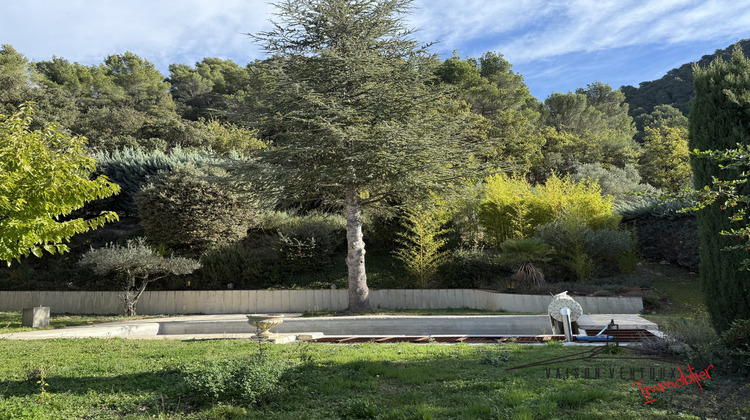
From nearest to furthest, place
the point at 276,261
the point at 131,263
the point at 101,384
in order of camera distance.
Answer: the point at 101,384 → the point at 131,263 → the point at 276,261

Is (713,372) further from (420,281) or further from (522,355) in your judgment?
(420,281)

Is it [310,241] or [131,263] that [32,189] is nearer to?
[131,263]

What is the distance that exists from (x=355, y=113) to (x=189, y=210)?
25.3 ft

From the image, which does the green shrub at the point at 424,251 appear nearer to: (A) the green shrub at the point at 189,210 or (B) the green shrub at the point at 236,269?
(B) the green shrub at the point at 236,269

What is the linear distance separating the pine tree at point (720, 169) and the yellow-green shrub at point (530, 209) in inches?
380

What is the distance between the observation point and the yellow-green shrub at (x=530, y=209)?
54.0 feet

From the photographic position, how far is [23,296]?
17.6m

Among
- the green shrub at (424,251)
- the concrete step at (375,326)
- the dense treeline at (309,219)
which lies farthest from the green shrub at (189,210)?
the green shrub at (424,251)

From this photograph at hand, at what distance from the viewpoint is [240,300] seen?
16.6 metres

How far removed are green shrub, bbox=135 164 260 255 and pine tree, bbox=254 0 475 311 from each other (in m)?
4.06

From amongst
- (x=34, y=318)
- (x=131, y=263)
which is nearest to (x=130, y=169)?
(x=131, y=263)

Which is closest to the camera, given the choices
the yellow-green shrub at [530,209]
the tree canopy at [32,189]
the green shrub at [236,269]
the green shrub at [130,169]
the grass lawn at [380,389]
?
the grass lawn at [380,389]

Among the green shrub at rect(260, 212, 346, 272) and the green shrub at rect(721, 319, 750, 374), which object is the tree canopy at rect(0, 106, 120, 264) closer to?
the green shrub at rect(721, 319, 750, 374)

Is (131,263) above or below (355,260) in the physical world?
above
